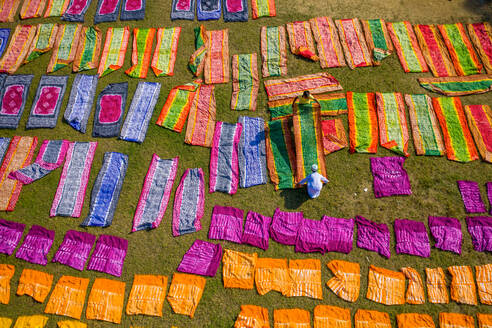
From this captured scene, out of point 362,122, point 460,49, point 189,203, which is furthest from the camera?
point 460,49

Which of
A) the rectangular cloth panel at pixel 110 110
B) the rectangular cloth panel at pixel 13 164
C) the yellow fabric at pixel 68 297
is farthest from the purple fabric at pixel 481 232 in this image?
the rectangular cloth panel at pixel 13 164

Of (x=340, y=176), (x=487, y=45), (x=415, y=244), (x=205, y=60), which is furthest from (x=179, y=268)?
(x=487, y=45)

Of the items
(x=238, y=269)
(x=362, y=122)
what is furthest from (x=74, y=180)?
(x=362, y=122)

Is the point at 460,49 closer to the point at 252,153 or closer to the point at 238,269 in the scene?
the point at 252,153

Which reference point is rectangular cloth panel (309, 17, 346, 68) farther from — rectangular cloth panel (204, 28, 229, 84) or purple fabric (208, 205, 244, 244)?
purple fabric (208, 205, 244, 244)

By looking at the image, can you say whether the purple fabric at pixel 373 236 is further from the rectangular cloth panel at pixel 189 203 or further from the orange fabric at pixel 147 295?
the orange fabric at pixel 147 295
